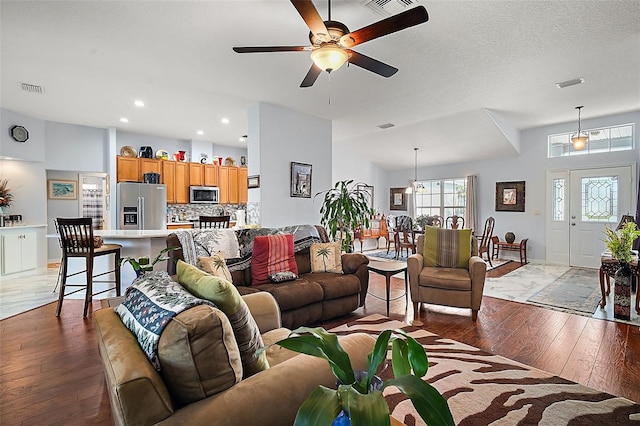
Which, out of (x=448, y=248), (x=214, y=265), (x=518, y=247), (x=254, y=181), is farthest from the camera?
(x=518, y=247)

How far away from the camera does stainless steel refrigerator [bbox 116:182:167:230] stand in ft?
20.5

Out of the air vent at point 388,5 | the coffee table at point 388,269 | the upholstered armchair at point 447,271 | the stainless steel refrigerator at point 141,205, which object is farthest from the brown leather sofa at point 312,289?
the stainless steel refrigerator at point 141,205

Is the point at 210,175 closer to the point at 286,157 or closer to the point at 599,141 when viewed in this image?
the point at 286,157

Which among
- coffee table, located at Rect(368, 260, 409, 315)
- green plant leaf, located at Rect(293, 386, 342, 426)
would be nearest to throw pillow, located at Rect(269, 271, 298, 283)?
coffee table, located at Rect(368, 260, 409, 315)

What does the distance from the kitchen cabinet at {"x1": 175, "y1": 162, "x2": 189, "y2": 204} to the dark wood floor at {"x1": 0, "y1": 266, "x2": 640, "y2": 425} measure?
330cm

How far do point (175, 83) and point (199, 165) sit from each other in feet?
11.0

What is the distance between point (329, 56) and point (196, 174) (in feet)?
18.8

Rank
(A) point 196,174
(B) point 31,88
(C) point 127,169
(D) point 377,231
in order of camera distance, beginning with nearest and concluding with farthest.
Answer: (B) point 31,88
(C) point 127,169
(A) point 196,174
(D) point 377,231

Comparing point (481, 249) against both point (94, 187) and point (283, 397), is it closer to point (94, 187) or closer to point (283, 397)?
point (283, 397)

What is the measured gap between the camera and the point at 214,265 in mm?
2830

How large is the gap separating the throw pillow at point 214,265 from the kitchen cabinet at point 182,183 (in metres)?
4.66

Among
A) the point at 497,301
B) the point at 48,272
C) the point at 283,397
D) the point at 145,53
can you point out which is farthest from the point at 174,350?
the point at 48,272

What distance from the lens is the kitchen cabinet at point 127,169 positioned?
6480mm

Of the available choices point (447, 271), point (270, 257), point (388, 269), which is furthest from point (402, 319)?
point (270, 257)
